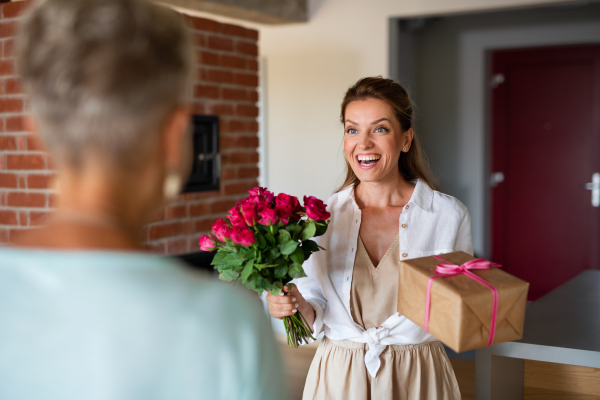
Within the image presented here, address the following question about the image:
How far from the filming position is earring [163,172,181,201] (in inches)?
26.4

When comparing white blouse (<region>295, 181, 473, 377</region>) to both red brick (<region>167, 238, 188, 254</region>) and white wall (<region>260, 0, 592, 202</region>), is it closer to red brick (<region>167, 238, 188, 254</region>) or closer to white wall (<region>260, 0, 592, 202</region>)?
red brick (<region>167, 238, 188, 254</region>)

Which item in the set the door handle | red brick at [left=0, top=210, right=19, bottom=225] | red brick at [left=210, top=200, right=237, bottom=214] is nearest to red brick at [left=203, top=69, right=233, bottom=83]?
red brick at [left=210, top=200, right=237, bottom=214]

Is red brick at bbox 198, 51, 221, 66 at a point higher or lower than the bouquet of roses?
higher

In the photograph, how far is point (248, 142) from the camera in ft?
11.9

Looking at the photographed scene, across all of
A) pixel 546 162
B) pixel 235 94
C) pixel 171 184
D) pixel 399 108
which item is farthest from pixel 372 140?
pixel 546 162

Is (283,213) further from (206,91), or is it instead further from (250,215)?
(206,91)

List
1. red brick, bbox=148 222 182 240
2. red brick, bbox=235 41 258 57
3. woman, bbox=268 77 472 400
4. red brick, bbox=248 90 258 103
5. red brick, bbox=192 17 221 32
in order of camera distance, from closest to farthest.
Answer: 1. woman, bbox=268 77 472 400
2. red brick, bbox=148 222 182 240
3. red brick, bbox=192 17 221 32
4. red brick, bbox=235 41 258 57
5. red brick, bbox=248 90 258 103

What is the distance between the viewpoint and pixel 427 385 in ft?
6.05

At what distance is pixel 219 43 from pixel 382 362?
2.17m

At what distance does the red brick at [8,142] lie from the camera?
107 inches

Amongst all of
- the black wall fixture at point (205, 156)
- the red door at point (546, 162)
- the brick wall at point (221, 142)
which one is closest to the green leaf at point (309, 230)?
the brick wall at point (221, 142)

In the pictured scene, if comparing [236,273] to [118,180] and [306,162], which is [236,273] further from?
[306,162]

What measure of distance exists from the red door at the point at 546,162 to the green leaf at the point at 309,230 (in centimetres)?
487

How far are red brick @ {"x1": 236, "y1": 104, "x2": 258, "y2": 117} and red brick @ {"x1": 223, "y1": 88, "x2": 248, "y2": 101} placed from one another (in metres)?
0.05
